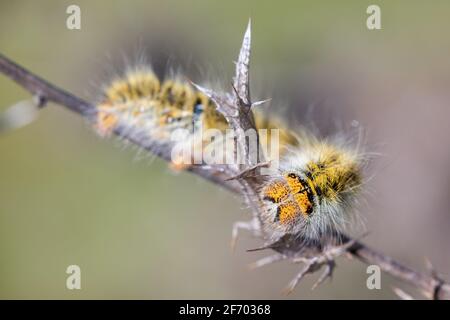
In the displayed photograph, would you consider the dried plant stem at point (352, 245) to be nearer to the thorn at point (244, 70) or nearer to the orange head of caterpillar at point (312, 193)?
the orange head of caterpillar at point (312, 193)

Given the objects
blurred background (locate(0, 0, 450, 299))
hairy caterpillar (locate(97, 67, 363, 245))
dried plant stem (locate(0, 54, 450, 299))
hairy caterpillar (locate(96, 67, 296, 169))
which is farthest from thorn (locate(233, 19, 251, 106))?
blurred background (locate(0, 0, 450, 299))

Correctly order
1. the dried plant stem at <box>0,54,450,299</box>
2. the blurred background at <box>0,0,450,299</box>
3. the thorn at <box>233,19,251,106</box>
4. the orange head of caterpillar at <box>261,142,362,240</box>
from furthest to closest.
Result: the blurred background at <box>0,0,450,299</box> → the dried plant stem at <box>0,54,450,299</box> → the orange head of caterpillar at <box>261,142,362,240</box> → the thorn at <box>233,19,251,106</box>

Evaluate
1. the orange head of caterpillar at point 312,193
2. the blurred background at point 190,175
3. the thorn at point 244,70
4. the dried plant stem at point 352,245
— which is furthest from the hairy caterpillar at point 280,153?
the blurred background at point 190,175

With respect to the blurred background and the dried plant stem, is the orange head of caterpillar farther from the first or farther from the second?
the blurred background

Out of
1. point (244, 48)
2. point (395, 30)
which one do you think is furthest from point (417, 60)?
point (244, 48)

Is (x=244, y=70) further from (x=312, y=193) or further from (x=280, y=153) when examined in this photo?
(x=280, y=153)

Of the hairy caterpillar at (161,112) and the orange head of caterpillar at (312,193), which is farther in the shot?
the hairy caterpillar at (161,112)

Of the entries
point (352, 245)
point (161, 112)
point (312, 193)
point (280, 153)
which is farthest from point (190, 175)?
point (312, 193)
